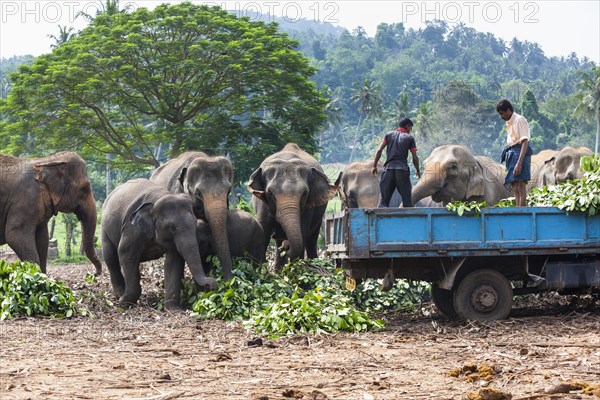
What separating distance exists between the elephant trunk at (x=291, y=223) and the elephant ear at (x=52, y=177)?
3.89 meters

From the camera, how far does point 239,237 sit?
16.0 m

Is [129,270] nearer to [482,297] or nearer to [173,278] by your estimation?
[173,278]

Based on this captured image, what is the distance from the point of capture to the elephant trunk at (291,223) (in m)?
15.5

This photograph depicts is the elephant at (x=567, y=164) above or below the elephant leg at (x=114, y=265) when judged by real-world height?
above

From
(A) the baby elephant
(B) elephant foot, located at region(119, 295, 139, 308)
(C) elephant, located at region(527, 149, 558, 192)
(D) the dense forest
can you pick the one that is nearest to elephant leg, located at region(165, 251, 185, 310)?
(A) the baby elephant

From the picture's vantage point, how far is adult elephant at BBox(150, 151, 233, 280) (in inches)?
598

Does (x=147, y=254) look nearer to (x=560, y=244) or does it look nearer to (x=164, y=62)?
(x=560, y=244)

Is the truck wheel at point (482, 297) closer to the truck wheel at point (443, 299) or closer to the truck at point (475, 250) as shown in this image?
the truck at point (475, 250)

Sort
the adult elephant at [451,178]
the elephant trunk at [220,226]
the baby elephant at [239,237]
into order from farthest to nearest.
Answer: the adult elephant at [451,178] < the baby elephant at [239,237] < the elephant trunk at [220,226]

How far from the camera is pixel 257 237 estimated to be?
16.2 meters

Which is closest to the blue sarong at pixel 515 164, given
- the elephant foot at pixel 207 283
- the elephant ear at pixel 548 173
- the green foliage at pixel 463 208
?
the green foliage at pixel 463 208

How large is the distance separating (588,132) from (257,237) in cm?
8802

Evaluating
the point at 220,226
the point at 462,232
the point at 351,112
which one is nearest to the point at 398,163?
the point at 462,232

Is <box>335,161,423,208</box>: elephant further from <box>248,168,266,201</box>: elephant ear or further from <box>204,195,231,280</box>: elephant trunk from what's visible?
<box>204,195,231,280</box>: elephant trunk
